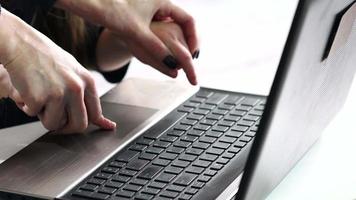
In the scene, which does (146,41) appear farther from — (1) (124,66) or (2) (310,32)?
(2) (310,32)

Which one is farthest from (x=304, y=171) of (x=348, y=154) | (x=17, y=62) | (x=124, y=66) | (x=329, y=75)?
(x=124, y=66)

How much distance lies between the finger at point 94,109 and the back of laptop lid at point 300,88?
0.93ft

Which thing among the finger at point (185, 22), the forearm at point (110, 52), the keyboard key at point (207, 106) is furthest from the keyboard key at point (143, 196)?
the forearm at point (110, 52)

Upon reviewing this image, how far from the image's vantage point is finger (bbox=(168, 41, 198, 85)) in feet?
4.30

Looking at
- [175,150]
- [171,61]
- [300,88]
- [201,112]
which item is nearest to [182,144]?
[175,150]

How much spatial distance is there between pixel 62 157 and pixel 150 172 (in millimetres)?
135

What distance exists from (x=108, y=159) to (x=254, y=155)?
0.36 m

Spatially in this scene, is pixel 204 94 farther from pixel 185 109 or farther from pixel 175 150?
pixel 175 150

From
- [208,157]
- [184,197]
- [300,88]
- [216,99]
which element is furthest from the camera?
[216,99]

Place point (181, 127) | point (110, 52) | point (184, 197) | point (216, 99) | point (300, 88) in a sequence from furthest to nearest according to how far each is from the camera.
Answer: point (110, 52), point (216, 99), point (181, 127), point (184, 197), point (300, 88)

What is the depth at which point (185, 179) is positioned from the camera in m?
1.04

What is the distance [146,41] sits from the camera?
4.46 feet

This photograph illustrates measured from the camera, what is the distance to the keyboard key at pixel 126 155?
110cm

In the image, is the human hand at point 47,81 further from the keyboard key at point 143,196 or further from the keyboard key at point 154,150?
the keyboard key at point 143,196
